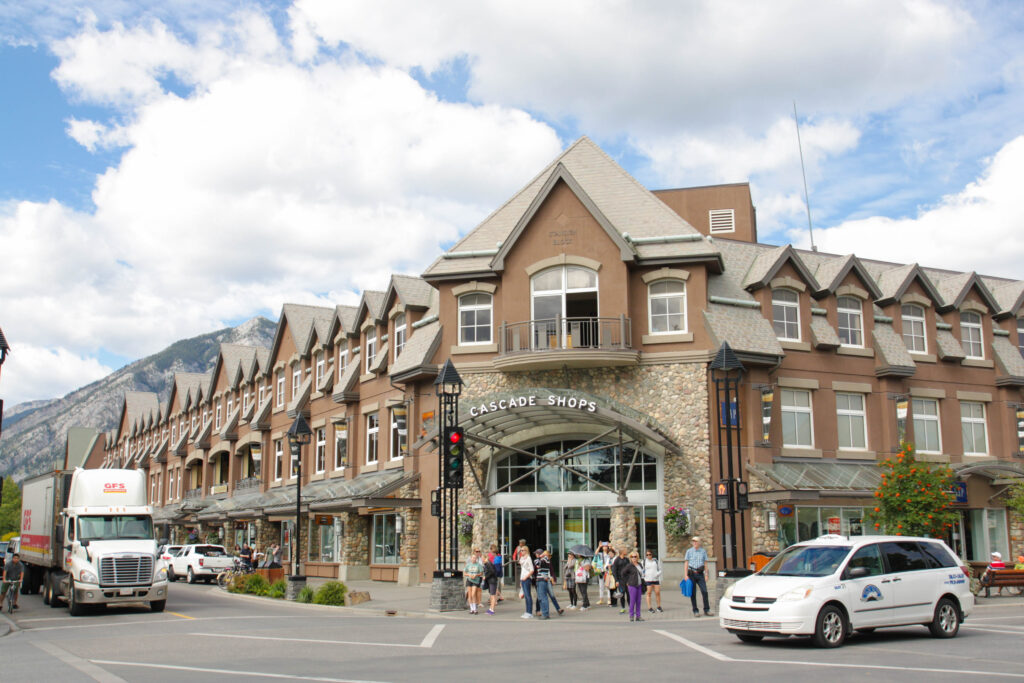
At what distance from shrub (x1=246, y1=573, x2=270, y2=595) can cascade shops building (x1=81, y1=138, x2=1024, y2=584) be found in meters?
3.84

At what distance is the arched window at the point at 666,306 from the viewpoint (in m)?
29.3

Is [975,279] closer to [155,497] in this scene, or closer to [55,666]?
[55,666]

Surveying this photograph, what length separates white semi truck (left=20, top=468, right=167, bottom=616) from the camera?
878 inches

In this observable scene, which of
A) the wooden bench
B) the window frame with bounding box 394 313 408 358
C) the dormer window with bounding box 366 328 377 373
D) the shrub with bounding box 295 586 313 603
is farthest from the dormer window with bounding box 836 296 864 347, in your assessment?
the shrub with bounding box 295 586 313 603

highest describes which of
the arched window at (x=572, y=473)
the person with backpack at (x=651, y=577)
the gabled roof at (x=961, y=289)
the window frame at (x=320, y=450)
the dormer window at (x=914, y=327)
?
the gabled roof at (x=961, y=289)

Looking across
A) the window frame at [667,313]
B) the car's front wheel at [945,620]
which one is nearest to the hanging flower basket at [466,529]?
the window frame at [667,313]

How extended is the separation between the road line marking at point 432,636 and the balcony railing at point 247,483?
1186 inches

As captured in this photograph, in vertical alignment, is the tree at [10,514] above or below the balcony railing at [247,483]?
below

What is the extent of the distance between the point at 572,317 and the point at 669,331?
3051mm

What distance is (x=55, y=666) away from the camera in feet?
42.0

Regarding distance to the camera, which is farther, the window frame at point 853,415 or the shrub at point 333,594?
the window frame at point 853,415

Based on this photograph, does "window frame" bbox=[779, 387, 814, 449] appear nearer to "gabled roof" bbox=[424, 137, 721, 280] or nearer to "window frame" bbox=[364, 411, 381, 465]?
"gabled roof" bbox=[424, 137, 721, 280]

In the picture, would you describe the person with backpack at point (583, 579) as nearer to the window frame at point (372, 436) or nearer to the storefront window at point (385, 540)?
the storefront window at point (385, 540)

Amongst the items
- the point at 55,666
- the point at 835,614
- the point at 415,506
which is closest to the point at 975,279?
the point at 415,506
